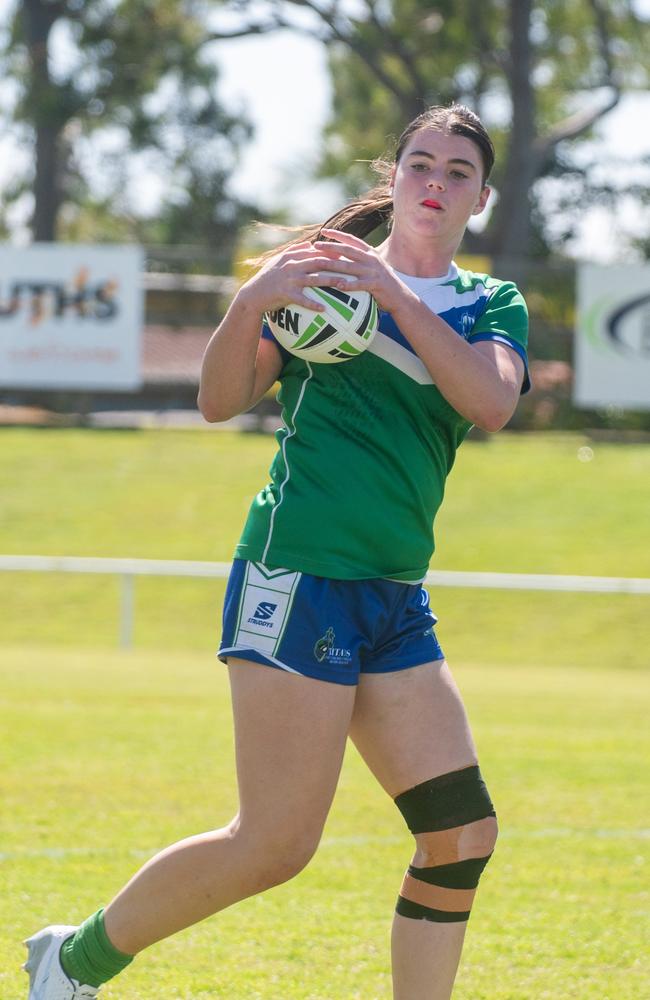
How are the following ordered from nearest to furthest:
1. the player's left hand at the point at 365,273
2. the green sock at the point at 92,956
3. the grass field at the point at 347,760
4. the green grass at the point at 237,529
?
the player's left hand at the point at 365,273 → the green sock at the point at 92,956 → the grass field at the point at 347,760 → the green grass at the point at 237,529

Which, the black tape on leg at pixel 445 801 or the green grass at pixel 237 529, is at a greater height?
the black tape on leg at pixel 445 801

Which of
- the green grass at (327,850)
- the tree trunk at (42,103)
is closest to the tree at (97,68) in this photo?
the tree trunk at (42,103)

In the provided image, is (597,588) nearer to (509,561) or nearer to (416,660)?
(509,561)

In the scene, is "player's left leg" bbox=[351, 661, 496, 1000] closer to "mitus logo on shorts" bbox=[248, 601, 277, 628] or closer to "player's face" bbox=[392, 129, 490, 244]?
"mitus logo on shorts" bbox=[248, 601, 277, 628]

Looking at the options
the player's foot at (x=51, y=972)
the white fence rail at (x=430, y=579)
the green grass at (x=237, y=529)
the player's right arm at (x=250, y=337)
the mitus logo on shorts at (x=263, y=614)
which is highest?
the player's right arm at (x=250, y=337)

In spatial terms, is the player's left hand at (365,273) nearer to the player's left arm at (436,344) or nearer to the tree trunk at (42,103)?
the player's left arm at (436,344)

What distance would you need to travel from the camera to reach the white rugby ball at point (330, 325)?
11.7 ft

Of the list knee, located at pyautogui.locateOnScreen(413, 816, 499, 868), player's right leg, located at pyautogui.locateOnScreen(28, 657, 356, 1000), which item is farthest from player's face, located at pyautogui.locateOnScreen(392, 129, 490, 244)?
knee, located at pyautogui.locateOnScreen(413, 816, 499, 868)

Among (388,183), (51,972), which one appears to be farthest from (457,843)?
(388,183)

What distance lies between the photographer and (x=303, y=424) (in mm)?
3764

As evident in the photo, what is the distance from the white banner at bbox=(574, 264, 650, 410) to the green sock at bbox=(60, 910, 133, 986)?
23040 millimetres

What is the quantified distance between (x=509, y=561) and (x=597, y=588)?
17.5 feet

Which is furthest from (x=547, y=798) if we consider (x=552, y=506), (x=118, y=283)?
(x=118, y=283)

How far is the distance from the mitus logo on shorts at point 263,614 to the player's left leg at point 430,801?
0.29 meters
